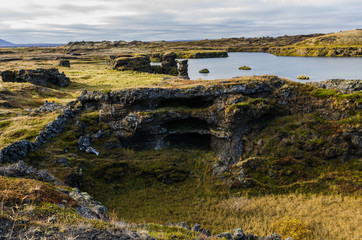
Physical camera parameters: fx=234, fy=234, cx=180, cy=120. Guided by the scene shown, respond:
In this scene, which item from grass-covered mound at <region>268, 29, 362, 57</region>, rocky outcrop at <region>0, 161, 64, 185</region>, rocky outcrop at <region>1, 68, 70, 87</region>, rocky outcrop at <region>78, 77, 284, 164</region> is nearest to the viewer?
rocky outcrop at <region>0, 161, 64, 185</region>

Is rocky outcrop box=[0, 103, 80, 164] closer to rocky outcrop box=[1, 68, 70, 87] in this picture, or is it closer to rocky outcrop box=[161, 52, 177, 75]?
rocky outcrop box=[1, 68, 70, 87]

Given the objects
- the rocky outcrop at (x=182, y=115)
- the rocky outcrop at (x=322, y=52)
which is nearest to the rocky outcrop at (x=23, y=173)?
the rocky outcrop at (x=182, y=115)

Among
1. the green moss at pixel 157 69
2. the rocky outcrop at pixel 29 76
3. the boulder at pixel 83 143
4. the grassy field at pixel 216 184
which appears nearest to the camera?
the grassy field at pixel 216 184

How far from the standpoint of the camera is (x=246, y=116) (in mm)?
28562

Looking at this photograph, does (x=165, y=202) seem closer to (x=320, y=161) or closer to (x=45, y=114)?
(x=320, y=161)

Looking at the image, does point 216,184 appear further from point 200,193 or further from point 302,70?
point 302,70

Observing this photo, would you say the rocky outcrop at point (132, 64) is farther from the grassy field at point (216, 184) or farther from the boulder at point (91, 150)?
the boulder at point (91, 150)

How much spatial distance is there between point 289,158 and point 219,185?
8.29 metres

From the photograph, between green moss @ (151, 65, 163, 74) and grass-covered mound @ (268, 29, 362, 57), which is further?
grass-covered mound @ (268, 29, 362, 57)

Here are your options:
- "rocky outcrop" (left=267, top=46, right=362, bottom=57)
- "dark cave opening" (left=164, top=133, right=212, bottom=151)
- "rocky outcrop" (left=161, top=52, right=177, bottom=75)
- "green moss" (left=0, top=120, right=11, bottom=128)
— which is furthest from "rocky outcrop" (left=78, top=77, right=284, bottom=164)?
"rocky outcrop" (left=267, top=46, right=362, bottom=57)

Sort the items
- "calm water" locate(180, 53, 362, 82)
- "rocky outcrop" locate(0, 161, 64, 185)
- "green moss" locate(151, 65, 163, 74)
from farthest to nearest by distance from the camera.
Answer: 1. "green moss" locate(151, 65, 163, 74)
2. "calm water" locate(180, 53, 362, 82)
3. "rocky outcrop" locate(0, 161, 64, 185)

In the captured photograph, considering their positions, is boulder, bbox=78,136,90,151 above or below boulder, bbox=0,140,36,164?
below

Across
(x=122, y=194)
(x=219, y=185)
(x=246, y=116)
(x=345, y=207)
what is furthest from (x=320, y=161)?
(x=122, y=194)

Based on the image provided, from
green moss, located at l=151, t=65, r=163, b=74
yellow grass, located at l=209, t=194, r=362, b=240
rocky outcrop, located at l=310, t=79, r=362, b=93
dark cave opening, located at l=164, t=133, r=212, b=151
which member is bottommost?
yellow grass, located at l=209, t=194, r=362, b=240
